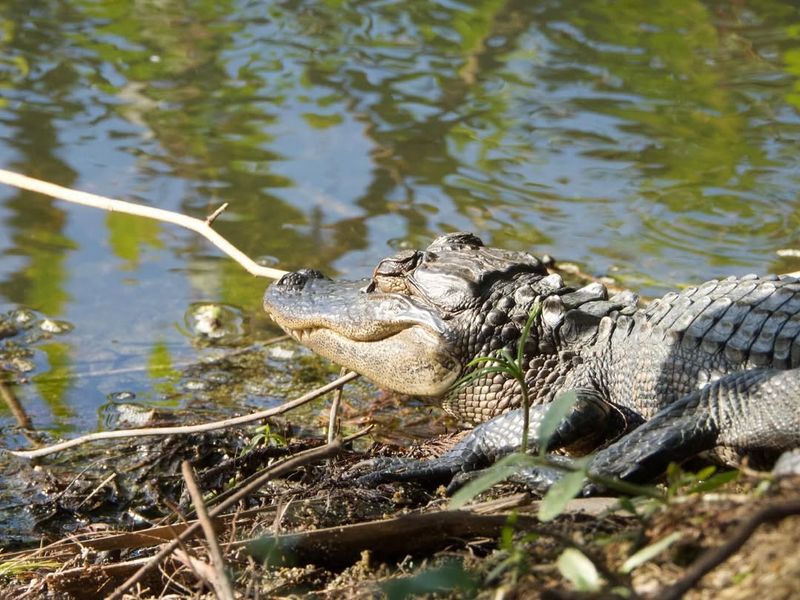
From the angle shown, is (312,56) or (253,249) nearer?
(253,249)

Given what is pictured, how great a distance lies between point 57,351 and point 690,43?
6620mm

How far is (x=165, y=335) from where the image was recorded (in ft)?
20.0

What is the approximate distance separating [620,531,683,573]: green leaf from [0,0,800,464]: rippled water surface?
134 inches

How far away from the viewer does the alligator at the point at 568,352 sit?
10.3 feet

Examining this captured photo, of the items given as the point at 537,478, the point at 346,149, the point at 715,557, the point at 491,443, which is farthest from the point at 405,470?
the point at 346,149

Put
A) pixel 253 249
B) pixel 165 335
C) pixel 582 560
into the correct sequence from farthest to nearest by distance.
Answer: pixel 253 249
pixel 165 335
pixel 582 560

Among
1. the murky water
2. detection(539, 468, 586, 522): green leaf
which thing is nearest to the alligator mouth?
the murky water

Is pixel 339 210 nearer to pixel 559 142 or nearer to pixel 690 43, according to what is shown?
pixel 559 142

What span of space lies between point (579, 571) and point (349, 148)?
654 cm

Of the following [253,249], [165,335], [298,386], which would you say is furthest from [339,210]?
[298,386]

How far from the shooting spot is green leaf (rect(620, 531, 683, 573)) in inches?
78.2

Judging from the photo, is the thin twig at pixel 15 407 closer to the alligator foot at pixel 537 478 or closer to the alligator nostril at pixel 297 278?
the alligator nostril at pixel 297 278

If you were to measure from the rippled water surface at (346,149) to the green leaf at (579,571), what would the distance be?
3.43 m

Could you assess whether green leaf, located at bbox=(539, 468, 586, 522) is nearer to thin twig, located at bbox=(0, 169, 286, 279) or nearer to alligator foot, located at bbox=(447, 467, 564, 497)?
alligator foot, located at bbox=(447, 467, 564, 497)
